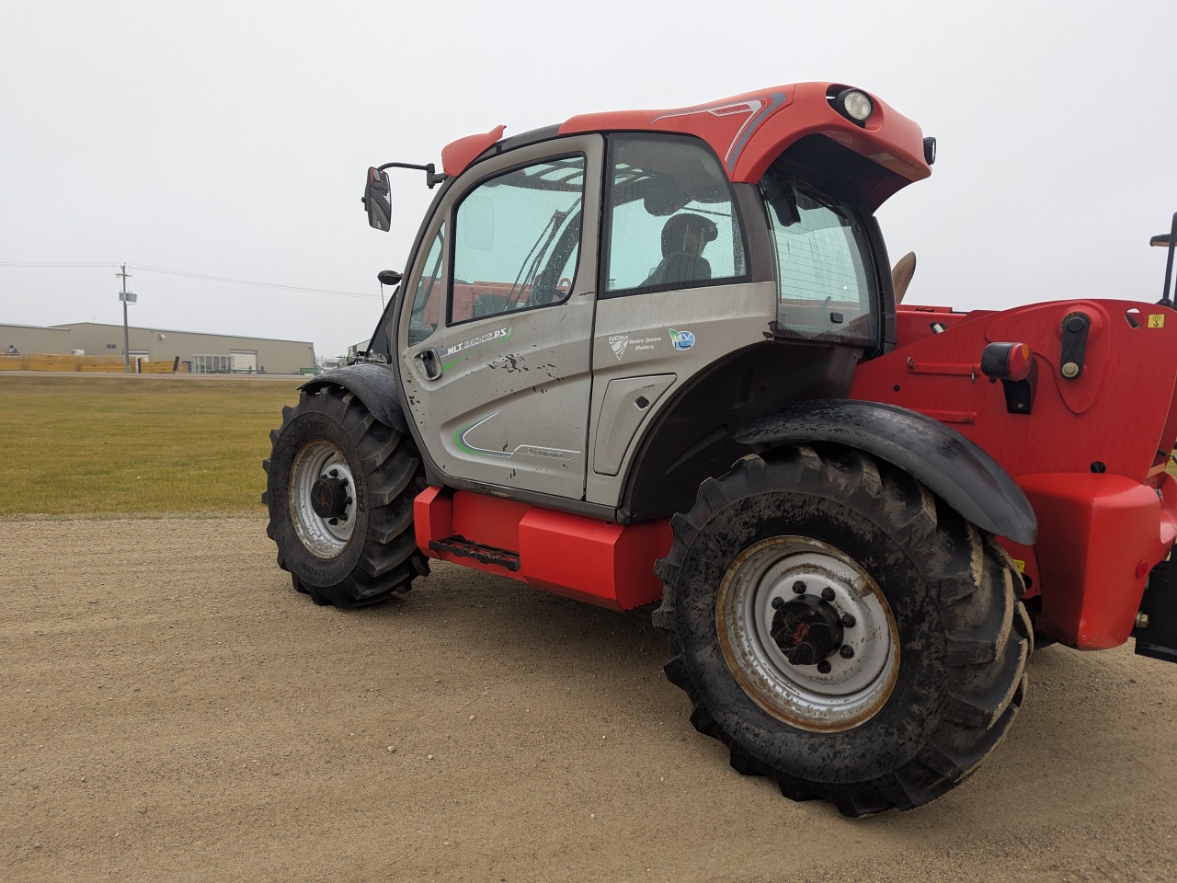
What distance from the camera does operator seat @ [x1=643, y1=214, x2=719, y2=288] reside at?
3.21 metres

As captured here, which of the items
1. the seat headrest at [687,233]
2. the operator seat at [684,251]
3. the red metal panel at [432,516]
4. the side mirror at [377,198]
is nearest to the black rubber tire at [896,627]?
the operator seat at [684,251]

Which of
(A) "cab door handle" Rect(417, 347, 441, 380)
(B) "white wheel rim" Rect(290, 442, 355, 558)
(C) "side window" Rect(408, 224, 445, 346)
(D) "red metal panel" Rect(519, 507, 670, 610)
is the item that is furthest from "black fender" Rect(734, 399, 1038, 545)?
(B) "white wheel rim" Rect(290, 442, 355, 558)

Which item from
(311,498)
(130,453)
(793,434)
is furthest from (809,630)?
(130,453)

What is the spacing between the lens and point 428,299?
4.46 m

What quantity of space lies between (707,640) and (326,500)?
9.07 feet

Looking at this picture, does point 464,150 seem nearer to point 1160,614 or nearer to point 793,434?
point 793,434

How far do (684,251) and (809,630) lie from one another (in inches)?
60.8

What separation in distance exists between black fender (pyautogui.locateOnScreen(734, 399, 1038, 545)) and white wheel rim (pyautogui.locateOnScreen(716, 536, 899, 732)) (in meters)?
0.37

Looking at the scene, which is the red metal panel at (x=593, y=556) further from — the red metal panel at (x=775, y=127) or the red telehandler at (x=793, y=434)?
the red metal panel at (x=775, y=127)

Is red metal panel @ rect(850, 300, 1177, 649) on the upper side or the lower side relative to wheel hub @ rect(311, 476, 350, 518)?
upper

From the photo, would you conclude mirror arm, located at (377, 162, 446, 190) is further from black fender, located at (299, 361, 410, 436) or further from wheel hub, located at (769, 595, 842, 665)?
wheel hub, located at (769, 595, 842, 665)

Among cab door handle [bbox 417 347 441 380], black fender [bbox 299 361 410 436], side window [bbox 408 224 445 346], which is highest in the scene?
side window [bbox 408 224 445 346]

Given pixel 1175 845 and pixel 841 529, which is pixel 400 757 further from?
pixel 1175 845

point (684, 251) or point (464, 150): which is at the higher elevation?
point (464, 150)
